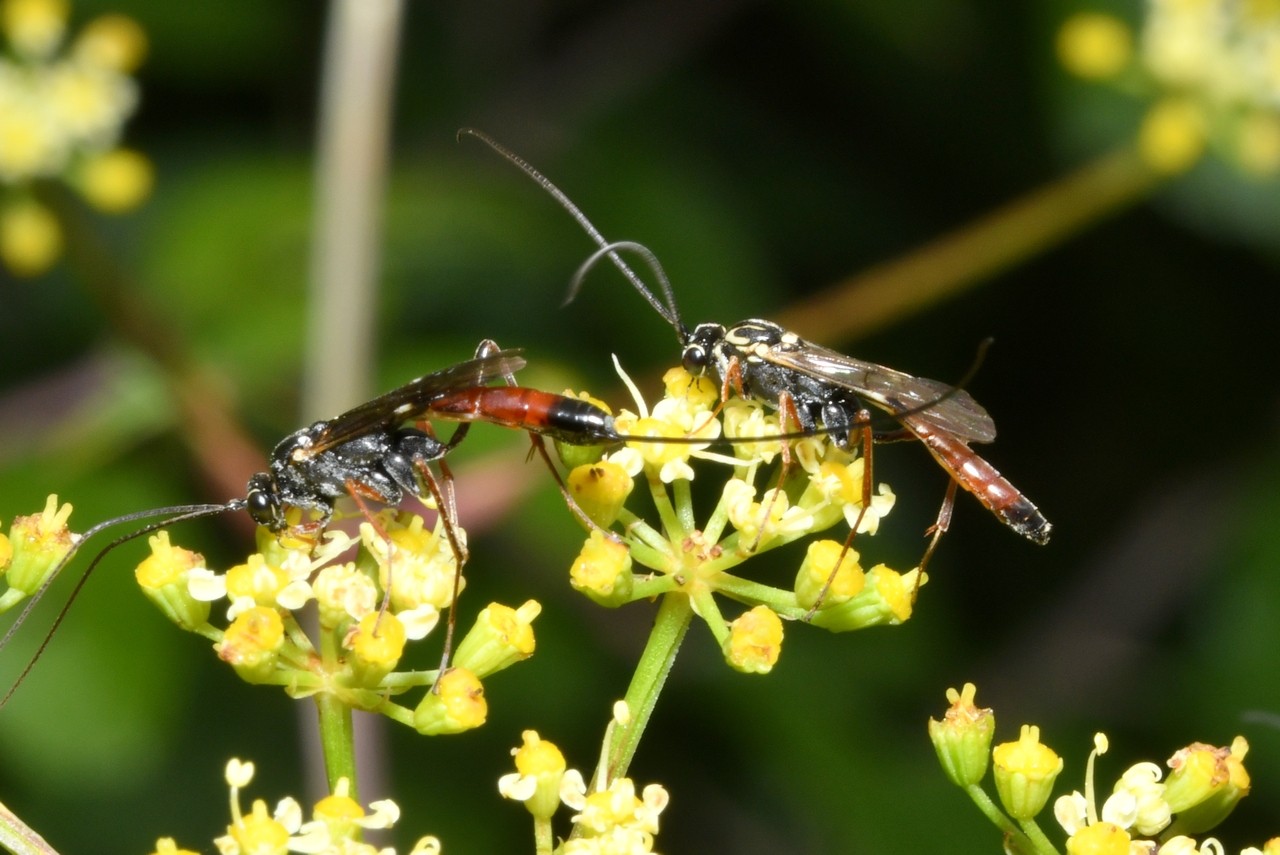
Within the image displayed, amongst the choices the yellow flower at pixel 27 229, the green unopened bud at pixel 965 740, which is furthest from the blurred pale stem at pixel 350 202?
the green unopened bud at pixel 965 740

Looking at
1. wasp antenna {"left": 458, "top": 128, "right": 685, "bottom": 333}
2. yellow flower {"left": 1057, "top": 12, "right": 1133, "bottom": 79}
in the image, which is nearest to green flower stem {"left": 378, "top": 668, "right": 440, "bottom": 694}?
wasp antenna {"left": 458, "top": 128, "right": 685, "bottom": 333}

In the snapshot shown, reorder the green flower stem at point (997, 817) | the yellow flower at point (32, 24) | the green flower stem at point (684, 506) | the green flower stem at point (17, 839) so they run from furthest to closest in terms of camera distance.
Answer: the yellow flower at point (32, 24)
the green flower stem at point (684, 506)
the green flower stem at point (997, 817)
the green flower stem at point (17, 839)

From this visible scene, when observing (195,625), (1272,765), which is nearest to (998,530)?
(1272,765)

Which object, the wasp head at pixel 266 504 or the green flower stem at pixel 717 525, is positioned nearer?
the green flower stem at pixel 717 525

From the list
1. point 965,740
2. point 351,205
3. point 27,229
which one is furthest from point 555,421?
point 27,229

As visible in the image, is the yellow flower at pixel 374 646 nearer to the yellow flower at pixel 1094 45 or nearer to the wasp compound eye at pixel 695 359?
the wasp compound eye at pixel 695 359

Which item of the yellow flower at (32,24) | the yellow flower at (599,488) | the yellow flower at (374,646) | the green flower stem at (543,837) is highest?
the yellow flower at (32,24)
